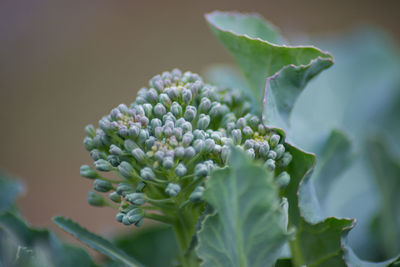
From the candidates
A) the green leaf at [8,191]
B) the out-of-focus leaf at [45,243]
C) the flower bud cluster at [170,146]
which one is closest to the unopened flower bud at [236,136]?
the flower bud cluster at [170,146]

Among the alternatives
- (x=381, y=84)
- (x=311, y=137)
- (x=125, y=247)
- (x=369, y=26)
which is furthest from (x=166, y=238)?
(x=369, y=26)

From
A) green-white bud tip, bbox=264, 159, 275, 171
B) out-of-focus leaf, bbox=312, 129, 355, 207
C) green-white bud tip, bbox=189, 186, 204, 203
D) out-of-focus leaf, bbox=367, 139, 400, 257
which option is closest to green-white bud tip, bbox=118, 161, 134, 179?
green-white bud tip, bbox=189, 186, 204, 203

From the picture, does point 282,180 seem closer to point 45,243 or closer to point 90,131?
point 90,131

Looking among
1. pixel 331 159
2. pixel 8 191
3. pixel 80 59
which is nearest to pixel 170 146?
pixel 331 159

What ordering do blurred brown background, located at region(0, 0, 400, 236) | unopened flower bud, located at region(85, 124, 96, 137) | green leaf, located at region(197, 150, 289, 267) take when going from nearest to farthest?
→ green leaf, located at region(197, 150, 289, 267)
unopened flower bud, located at region(85, 124, 96, 137)
blurred brown background, located at region(0, 0, 400, 236)

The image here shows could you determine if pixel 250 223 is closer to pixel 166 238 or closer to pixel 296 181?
pixel 296 181

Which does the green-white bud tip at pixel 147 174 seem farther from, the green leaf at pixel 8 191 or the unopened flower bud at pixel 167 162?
the green leaf at pixel 8 191

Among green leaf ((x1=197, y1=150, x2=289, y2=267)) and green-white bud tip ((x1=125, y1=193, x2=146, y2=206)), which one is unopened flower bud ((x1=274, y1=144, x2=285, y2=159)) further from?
green-white bud tip ((x1=125, y1=193, x2=146, y2=206))
